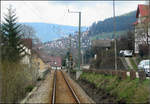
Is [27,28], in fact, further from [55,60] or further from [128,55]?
[55,60]

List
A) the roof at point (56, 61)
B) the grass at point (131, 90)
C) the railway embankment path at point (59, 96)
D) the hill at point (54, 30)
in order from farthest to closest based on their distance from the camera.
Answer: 1. the roof at point (56, 61)
2. the hill at point (54, 30)
3. the railway embankment path at point (59, 96)
4. the grass at point (131, 90)

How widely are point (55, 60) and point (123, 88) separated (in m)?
135

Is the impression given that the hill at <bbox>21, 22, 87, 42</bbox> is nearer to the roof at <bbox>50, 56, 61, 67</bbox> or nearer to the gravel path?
the roof at <bbox>50, 56, 61, 67</bbox>

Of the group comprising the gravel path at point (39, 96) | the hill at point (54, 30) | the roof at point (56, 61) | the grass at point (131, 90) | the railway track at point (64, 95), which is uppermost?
the hill at point (54, 30)

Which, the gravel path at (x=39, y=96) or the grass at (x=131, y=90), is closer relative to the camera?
the grass at (x=131, y=90)

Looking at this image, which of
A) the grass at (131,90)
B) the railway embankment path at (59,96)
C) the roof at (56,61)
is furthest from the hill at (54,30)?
the grass at (131,90)

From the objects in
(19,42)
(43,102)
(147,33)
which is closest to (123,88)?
(43,102)

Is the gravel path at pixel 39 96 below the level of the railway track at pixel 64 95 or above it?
below

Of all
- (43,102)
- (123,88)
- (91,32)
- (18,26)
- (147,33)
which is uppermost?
(91,32)

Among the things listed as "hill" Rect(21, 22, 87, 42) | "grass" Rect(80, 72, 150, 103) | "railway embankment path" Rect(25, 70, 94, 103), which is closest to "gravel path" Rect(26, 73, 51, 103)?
"railway embankment path" Rect(25, 70, 94, 103)

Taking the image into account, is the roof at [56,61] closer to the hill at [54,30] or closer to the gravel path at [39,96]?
the hill at [54,30]

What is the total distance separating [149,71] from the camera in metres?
22.3

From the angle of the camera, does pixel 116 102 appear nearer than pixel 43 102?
Yes

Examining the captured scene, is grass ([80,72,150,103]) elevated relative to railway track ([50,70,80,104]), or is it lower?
elevated
